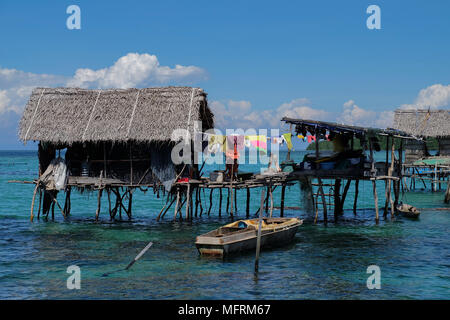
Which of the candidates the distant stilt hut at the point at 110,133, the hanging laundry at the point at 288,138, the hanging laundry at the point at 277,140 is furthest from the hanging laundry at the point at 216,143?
the hanging laundry at the point at 288,138

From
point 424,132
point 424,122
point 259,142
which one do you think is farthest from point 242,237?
point 424,122

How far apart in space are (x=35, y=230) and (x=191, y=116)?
8.52 metres

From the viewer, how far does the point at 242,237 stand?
58.3ft

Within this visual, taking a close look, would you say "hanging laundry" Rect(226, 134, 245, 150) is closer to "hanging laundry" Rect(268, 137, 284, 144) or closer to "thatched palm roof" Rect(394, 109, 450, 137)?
"hanging laundry" Rect(268, 137, 284, 144)

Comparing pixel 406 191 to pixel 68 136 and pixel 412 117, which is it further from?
pixel 68 136

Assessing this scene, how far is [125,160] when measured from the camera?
24.6m

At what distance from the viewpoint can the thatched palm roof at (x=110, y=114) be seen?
23391 mm

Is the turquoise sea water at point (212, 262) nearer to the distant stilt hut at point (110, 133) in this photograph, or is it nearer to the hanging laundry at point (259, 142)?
the distant stilt hut at point (110, 133)

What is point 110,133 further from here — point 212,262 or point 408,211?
point 408,211

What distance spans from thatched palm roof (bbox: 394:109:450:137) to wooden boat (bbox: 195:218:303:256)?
71.7 ft

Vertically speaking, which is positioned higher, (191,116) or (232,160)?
(191,116)

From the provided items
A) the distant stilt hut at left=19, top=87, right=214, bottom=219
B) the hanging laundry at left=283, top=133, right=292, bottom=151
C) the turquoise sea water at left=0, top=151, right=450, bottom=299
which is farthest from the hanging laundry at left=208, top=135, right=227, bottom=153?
the turquoise sea water at left=0, top=151, right=450, bottom=299

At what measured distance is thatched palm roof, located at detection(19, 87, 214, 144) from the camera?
23391mm
